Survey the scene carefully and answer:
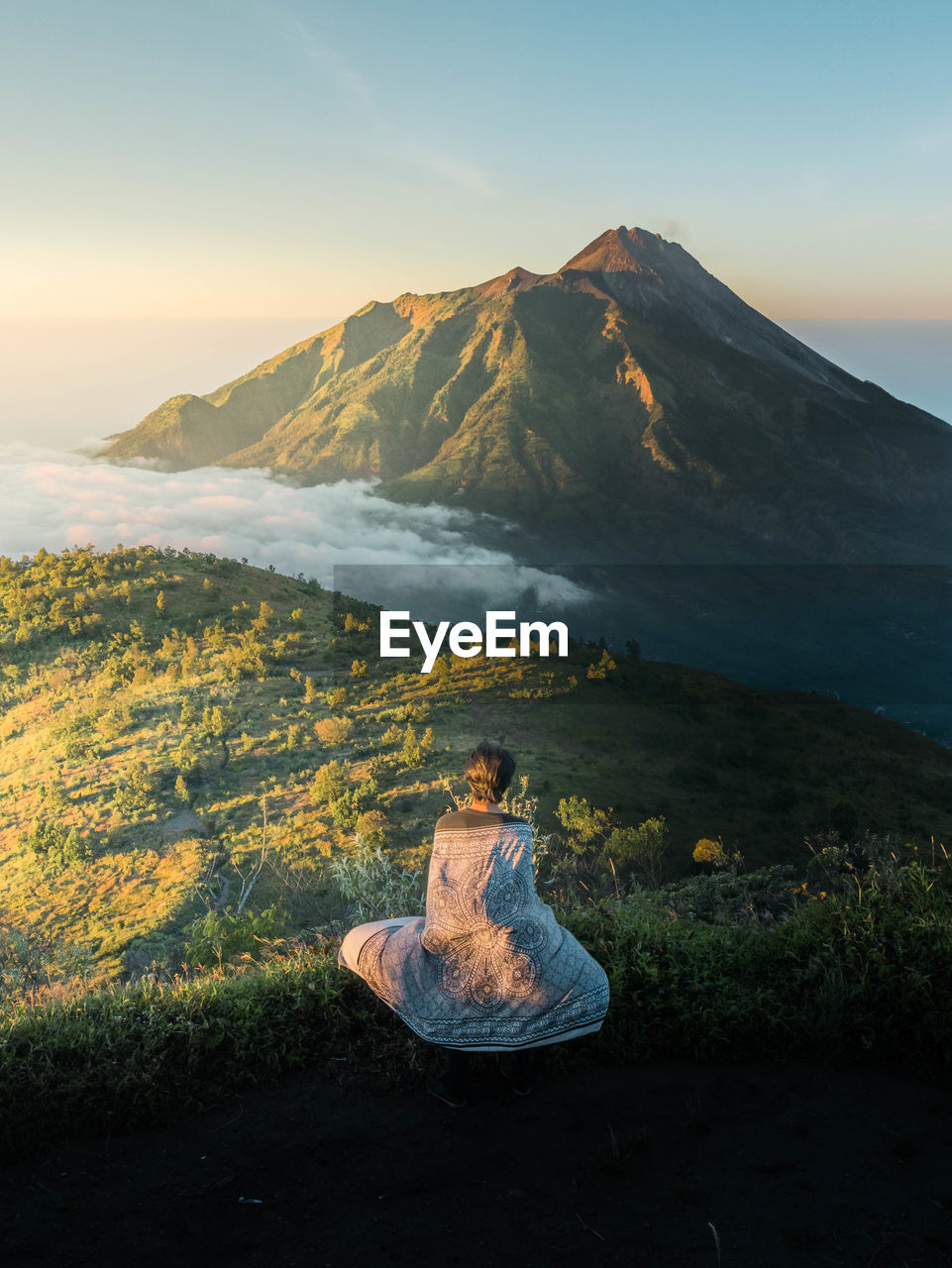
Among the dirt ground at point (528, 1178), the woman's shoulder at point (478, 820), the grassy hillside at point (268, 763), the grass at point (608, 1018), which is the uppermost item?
the woman's shoulder at point (478, 820)

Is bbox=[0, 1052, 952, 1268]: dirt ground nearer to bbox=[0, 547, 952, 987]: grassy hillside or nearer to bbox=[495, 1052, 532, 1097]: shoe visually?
bbox=[495, 1052, 532, 1097]: shoe

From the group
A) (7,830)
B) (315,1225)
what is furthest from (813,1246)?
(7,830)

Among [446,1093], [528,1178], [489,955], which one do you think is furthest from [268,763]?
[528,1178]

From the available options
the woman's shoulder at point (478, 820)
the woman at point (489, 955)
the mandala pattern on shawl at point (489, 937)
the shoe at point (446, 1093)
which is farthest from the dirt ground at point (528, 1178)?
the woman's shoulder at point (478, 820)

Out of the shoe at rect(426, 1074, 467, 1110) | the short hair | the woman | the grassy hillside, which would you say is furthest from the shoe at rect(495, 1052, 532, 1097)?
the grassy hillside

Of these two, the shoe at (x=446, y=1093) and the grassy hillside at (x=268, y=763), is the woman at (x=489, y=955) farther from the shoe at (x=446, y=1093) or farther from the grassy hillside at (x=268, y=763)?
the grassy hillside at (x=268, y=763)

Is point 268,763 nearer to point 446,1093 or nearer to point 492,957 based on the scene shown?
point 446,1093
